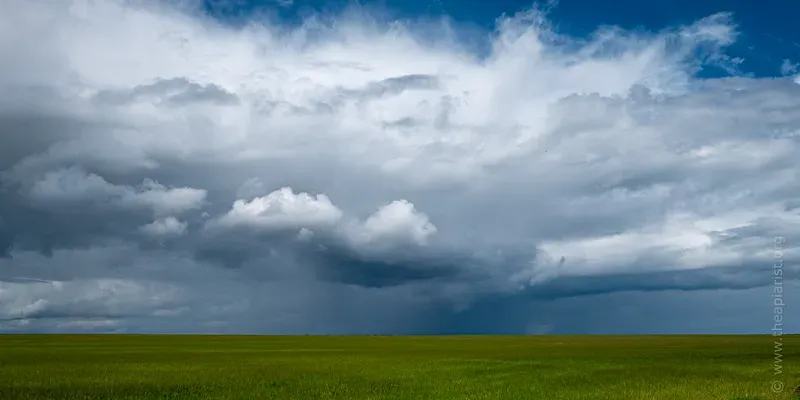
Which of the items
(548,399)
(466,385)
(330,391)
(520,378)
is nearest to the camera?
(548,399)

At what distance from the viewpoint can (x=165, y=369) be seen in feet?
180

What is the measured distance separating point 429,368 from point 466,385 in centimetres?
1491

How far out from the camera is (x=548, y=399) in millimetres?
34969

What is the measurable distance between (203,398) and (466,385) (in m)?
16.6

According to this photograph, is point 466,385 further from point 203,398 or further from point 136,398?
point 136,398

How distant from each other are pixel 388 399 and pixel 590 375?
19383 mm

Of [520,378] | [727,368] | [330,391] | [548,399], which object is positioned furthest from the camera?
[727,368]

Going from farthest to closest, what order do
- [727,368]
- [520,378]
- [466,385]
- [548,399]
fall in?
[727,368] → [520,378] → [466,385] → [548,399]

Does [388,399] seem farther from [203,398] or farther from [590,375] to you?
[590,375]

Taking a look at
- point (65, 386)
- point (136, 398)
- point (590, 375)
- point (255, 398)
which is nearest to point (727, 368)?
point (590, 375)

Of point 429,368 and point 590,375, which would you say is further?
point 429,368

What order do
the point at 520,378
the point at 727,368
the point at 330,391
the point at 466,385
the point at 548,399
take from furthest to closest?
the point at 727,368 → the point at 520,378 → the point at 466,385 → the point at 330,391 → the point at 548,399

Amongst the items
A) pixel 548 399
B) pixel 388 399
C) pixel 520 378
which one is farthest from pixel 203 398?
pixel 520 378

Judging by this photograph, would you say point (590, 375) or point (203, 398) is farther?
point (590, 375)
